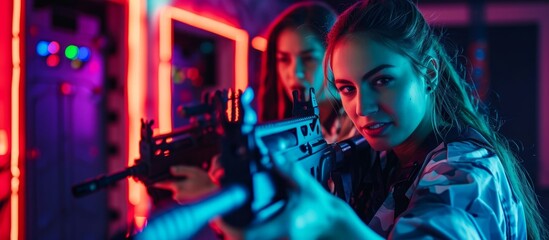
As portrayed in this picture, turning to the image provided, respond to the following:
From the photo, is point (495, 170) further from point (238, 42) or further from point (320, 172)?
point (238, 42)

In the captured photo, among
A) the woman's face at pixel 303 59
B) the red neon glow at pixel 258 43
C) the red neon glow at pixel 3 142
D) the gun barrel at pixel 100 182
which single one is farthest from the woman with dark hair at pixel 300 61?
the red neon glow at pixel 258 43

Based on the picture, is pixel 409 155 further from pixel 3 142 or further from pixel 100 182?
pixel 3 142

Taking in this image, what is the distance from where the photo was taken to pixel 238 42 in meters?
3.93

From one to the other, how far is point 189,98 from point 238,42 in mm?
774

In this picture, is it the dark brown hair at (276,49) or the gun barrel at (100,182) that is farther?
the dark brown hair at (276,49)

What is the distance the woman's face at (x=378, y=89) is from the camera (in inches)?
35.4

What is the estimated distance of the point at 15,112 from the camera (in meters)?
1.92

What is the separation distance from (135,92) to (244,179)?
6.70 ft

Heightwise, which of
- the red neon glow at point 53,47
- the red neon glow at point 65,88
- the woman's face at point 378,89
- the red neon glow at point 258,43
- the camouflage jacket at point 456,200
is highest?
the red neon glow at point 258,43

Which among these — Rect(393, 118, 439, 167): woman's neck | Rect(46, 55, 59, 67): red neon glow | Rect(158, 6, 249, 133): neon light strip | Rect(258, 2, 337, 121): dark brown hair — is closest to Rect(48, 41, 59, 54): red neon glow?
Rect(46, 55, 59, 67): red neon glow

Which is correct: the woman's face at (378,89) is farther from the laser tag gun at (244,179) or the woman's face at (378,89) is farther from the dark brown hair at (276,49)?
the dark brown hair at (276,49)

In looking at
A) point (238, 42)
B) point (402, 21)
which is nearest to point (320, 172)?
point (402, 21)

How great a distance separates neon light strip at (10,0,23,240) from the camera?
1912 mm

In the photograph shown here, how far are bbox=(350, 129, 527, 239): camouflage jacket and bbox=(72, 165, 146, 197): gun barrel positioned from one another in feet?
1.60
